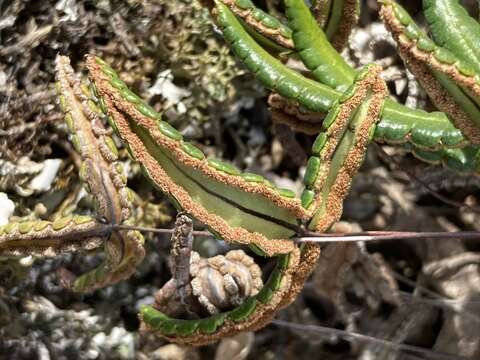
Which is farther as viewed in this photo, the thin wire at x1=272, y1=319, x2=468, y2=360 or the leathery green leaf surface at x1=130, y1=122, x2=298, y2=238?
the thin wire at x1=272, y1=319, x2=468, y2=360

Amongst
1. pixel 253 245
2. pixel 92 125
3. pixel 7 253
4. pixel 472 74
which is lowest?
pixel 7 253

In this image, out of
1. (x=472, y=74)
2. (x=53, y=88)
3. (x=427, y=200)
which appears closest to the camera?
(x=472, y=74)

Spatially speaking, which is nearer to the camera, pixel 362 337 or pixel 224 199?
pixel 224 199

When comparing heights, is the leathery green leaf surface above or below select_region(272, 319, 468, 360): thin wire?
above

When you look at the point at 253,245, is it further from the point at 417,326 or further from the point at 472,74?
the point at 417,326

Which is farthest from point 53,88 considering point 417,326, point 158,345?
point 417,326

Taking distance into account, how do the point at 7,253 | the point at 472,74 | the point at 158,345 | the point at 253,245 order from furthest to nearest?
the point at 158,345 → the point at 7,253 → the point at 253,245 → the point at 472,74

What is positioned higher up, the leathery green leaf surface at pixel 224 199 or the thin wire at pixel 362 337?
the leathery green leaf surface at pixel 224 199

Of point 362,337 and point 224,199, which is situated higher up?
point 224,199

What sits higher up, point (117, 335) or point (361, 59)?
point (361, 59)

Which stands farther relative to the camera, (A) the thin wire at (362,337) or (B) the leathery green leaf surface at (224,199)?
(A) the thin wire at (362,337)

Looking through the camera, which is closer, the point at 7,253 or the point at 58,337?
the point at 7,253
